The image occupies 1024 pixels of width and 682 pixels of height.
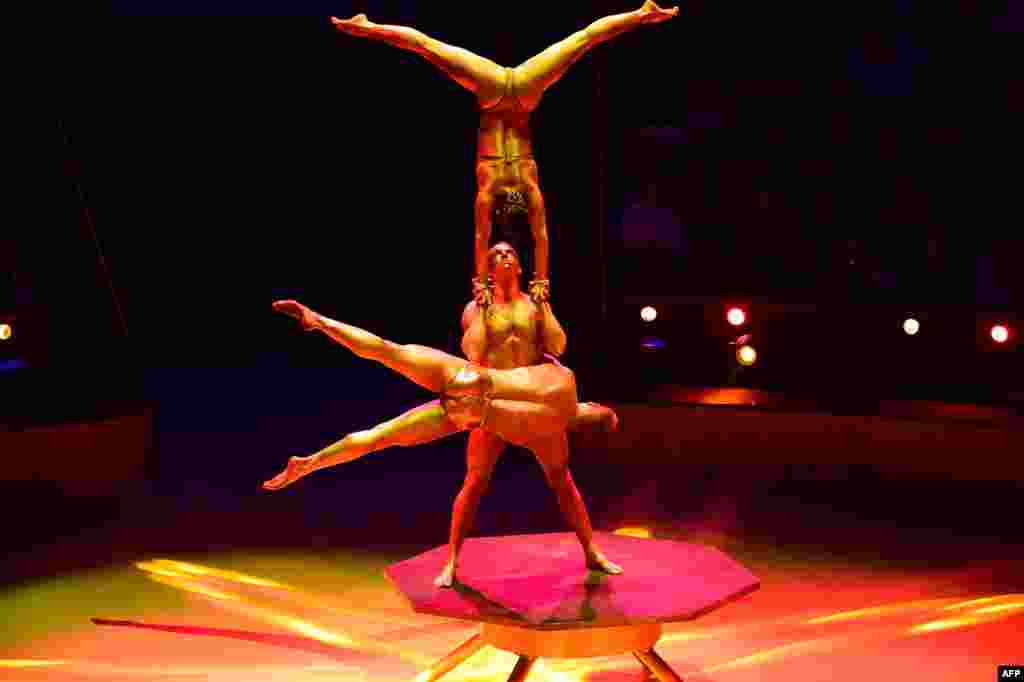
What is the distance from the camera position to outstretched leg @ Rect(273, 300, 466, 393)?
13.5ft

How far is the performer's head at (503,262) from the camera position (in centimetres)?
438

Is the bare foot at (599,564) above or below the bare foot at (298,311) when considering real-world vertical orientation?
below

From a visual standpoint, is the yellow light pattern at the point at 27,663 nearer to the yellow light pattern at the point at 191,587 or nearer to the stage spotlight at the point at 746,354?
the yellow light pattern at the point at 191,587

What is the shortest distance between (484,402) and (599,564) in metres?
0.77

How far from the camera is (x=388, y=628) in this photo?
5.47m

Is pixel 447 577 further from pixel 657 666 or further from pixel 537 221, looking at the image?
pixel 537 221

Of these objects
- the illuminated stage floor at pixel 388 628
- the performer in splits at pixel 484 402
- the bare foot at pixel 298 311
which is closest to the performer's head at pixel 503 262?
the performer in splits at pixel 484 402

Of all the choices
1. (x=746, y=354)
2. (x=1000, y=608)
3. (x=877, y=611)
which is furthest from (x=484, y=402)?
(x=746, y=354)

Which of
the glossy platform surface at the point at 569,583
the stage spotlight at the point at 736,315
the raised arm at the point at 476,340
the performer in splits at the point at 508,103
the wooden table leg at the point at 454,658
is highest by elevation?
the performer in splits at the point at 508,103

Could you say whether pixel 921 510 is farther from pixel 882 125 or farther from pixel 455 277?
pixel 455 277

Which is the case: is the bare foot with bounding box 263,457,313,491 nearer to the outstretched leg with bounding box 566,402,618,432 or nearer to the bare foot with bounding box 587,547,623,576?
the outstretched leg with bounding box 566,402,618,432

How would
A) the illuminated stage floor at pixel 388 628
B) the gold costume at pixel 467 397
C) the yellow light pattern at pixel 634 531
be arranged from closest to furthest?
the gold costume at pixel 467 397
the illuminated stage floor at pixel 388 628
the yellow light pattern at pixel 634 531

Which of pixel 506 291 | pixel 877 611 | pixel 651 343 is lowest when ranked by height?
pixel 877 611

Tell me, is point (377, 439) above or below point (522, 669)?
above
